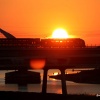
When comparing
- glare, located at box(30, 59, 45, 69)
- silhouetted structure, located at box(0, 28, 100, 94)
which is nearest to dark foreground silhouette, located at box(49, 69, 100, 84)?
silhouetted structure, located at box(0, 28, 100, 94)

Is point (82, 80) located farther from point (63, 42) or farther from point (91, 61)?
point (91, 61)

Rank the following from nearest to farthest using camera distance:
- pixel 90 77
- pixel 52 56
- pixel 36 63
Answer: pixel 52 56, pixel 36 63, pixel 90 77

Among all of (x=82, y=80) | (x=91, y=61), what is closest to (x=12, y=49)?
(x=91, y=61)

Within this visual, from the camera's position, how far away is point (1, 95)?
3116 centimetres

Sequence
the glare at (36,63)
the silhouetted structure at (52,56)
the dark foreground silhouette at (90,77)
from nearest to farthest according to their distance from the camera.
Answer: the glare at (36,63) < the silhouetted structure at (52,56) < the dark foreground silhouette at (90,77)

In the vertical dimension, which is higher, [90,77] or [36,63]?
[36,63]

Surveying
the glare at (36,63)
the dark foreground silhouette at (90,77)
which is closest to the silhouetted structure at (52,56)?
the glare at (36,63)

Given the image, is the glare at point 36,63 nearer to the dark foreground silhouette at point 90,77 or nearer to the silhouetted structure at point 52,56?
the silhouetted structure at point 52,56

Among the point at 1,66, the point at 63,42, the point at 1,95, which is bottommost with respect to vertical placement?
the point at 1,95

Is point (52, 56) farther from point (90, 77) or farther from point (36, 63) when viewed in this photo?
point (90, 77)

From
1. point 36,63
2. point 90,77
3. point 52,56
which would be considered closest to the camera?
point 52,56

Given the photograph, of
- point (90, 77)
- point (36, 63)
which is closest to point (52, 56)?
point (36, 63)

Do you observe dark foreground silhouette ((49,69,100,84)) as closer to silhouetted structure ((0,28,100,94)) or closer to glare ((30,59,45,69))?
silhouetted structure ((0,28,100,94))

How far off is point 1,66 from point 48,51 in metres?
9.40
